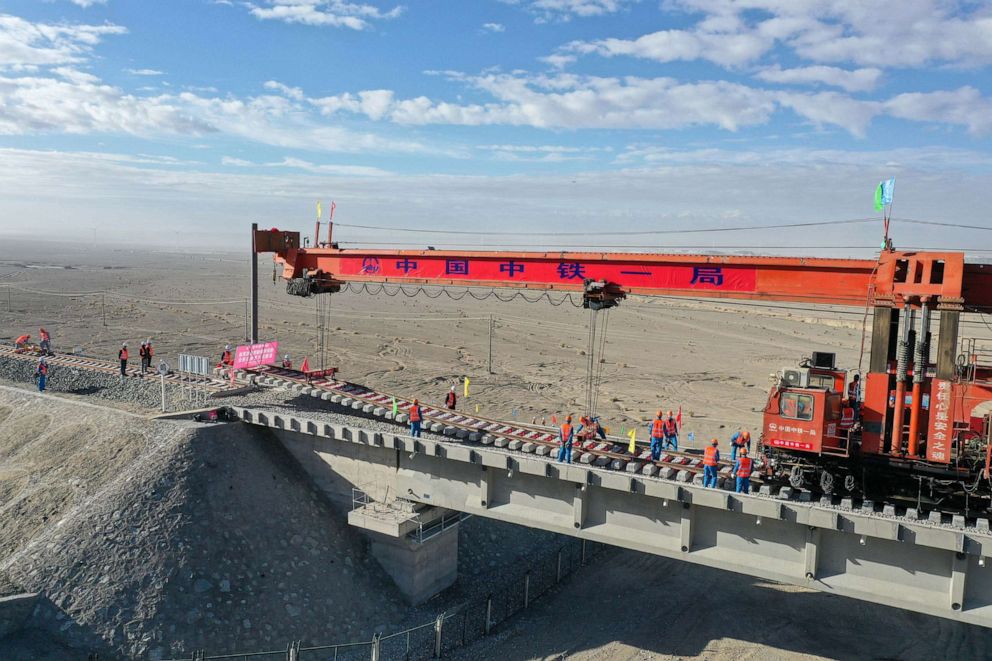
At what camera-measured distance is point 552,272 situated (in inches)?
825

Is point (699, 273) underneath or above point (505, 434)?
above

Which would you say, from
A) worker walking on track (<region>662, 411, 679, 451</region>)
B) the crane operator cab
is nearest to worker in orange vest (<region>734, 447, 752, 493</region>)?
the crane operator cab

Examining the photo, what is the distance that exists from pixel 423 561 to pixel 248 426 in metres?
7.17

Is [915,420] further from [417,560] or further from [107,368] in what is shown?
[107,368]

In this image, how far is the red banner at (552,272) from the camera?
1867 cm

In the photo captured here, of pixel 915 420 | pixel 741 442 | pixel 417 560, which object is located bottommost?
pixel 417 560

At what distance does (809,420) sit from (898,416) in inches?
78.9

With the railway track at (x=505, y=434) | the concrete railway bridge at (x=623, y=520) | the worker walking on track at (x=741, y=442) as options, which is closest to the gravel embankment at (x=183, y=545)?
the concrete railway bridge at (x=623, y=520)

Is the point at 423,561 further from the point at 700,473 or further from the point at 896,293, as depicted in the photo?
the point at 896,293

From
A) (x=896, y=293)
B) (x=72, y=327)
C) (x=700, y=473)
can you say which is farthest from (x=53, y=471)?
(x=72, y=327)

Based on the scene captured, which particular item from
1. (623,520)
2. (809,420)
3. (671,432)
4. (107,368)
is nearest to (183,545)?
(623,520)

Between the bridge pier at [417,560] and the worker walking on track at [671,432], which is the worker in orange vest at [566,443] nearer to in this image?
the bridge pier at [417,560]

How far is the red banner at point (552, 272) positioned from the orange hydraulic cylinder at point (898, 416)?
412 cm

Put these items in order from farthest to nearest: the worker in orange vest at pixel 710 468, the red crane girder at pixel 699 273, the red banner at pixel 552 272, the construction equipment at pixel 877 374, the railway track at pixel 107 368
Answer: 1. the railway track at pixel 107 368
2. the red banner at pixel 552 272
3. the worker in orange vest at pixel 710 468
4. the construction equipment at pixel 877 374
5. the red crane girder at pixel 699 273
